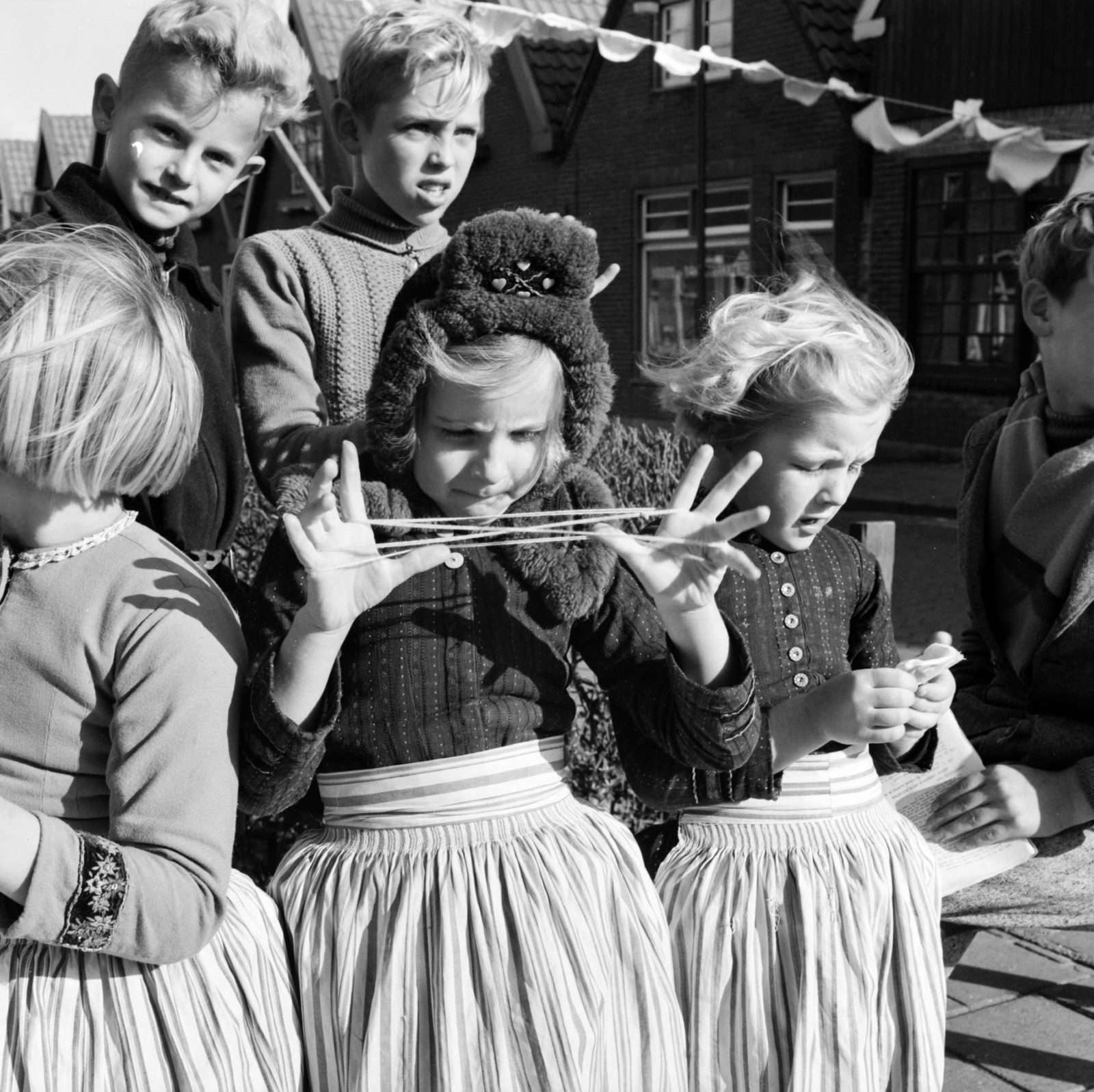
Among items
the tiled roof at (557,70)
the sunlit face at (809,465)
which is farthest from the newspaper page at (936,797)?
the tiled roof at (557,70)

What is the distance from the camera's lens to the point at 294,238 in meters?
2.38

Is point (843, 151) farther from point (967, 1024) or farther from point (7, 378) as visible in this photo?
point (7, 378)

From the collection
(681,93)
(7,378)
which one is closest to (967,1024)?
(7,378)

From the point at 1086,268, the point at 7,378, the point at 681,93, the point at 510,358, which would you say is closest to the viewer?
the point at 7,378

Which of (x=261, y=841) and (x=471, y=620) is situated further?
(x=261, y=841)

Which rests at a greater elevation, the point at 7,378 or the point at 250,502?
the point at 7,378

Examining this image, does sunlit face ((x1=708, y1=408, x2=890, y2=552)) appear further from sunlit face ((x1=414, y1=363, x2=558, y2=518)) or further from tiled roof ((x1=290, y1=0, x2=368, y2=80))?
tiled roof ((x1=290, y1=0, x2=368, y2=80))

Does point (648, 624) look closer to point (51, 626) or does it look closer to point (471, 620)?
point (471, 620)

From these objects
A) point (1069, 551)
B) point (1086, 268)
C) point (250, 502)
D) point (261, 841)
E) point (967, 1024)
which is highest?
point (1086, 268)

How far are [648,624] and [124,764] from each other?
2.56 feet

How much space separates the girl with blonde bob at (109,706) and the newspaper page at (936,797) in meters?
1.24

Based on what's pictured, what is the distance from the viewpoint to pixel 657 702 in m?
1.90

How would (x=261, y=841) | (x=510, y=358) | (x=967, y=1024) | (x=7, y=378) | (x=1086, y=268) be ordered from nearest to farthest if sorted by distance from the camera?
(x=7, y=378), (x=510, y=358), (x=1086, y=268), (x=967, y=1024), (x=261, y=841)

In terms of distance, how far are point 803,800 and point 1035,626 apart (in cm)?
68
